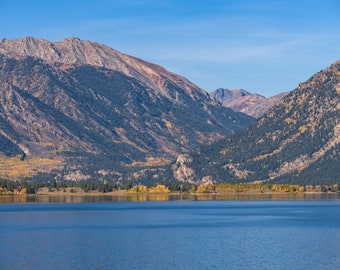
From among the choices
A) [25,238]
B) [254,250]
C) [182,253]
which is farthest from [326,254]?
[25,238]

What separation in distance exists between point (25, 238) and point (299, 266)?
Answer: 77.9m

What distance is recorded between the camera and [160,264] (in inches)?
5728

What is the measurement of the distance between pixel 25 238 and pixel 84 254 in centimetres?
3685

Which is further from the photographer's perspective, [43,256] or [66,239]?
[66,239]

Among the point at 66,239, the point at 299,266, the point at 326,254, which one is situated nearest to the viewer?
the point at 299,266

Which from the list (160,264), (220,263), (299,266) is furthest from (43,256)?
(299,266)

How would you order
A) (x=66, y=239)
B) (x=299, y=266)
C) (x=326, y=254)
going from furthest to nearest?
(x=66, y=239)
(x=326, y=254)
(x=299, y=266)

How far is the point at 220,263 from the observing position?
145 m

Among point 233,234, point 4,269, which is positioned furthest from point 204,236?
point 4,269

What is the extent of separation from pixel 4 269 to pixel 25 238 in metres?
52.4

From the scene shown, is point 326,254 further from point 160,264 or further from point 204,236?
point 204,236

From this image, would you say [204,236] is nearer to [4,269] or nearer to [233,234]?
[233,234]

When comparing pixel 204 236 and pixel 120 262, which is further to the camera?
pixel 204 236

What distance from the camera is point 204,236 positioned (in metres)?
196
